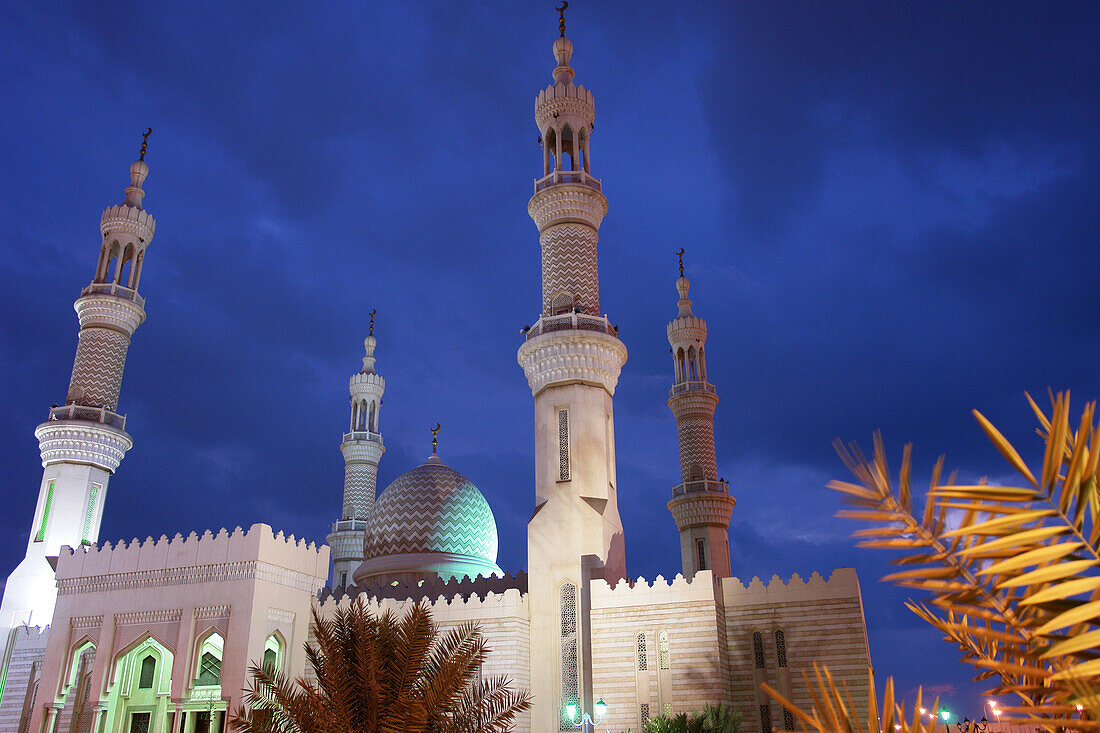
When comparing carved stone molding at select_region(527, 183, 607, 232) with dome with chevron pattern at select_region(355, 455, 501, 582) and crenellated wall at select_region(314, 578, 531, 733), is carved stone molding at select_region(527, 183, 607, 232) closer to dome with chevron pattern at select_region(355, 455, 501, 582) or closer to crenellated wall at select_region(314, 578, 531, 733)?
dome with chevron pattern at select_region(355, 455, 501, 582)

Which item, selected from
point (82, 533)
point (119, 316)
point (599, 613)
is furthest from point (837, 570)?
point (119, 316)

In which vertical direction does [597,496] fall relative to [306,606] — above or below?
above

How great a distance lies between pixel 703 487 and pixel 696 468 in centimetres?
93

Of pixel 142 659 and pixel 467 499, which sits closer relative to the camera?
pixel 142 659

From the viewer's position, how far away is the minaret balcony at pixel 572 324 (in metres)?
22.5

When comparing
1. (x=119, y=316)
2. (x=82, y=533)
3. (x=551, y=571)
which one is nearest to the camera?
(x=551, y=571)

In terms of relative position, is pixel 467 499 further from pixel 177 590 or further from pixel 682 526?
pixel 177 590

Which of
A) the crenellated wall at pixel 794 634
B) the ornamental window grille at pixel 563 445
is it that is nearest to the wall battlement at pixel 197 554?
the ornamental window grille at pixel 563 445

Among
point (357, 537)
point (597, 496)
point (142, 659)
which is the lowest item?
point (142, 659)

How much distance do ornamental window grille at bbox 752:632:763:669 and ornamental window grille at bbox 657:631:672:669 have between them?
1.85 metres

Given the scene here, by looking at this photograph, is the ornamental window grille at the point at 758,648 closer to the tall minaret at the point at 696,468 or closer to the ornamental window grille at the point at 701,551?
the tall minaret at the point at 696,468

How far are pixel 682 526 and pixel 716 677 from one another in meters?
12.5

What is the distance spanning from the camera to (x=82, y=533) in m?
25.4

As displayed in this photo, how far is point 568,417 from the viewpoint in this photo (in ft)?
71.7
